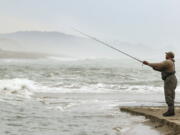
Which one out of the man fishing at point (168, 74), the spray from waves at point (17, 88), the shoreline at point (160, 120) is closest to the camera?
the shoreline at point (160, 120)

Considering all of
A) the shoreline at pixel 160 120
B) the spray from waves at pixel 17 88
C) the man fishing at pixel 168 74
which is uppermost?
the man fishing at pixel 168 74

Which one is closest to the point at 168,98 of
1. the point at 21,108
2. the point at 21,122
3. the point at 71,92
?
the point at 21,122

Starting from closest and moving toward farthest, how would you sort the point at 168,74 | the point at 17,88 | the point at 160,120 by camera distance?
the point at 160,120 < the point at 168,74 < the point at 17,88

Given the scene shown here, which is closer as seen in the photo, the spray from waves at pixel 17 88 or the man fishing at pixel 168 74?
the man fishing at pixel 168 74

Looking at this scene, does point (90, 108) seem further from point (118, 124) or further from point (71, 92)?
point (71, 92)

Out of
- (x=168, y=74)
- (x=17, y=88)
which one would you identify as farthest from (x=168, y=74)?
(x=17, y=88)

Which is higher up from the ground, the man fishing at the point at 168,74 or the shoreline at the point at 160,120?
the man fishing at the point at 168,74

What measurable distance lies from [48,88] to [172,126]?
13185 millimetres

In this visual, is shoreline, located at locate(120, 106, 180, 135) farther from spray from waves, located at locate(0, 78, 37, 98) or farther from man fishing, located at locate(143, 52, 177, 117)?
spray from waves, located at locate(0, 78, 37, 98)

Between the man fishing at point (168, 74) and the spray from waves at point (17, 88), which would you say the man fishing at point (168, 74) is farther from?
the spray from waves at point (17, 88)

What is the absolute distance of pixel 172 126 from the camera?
9977mm

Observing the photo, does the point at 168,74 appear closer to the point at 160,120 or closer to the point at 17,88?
the point at 160,120

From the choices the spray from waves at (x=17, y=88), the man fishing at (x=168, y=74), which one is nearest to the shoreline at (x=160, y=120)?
the man fishing at (x=168, y=74)

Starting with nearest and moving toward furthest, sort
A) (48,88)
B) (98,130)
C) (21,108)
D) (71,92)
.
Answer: (98,130)
(21,108)
(71,92)
(48,88)
